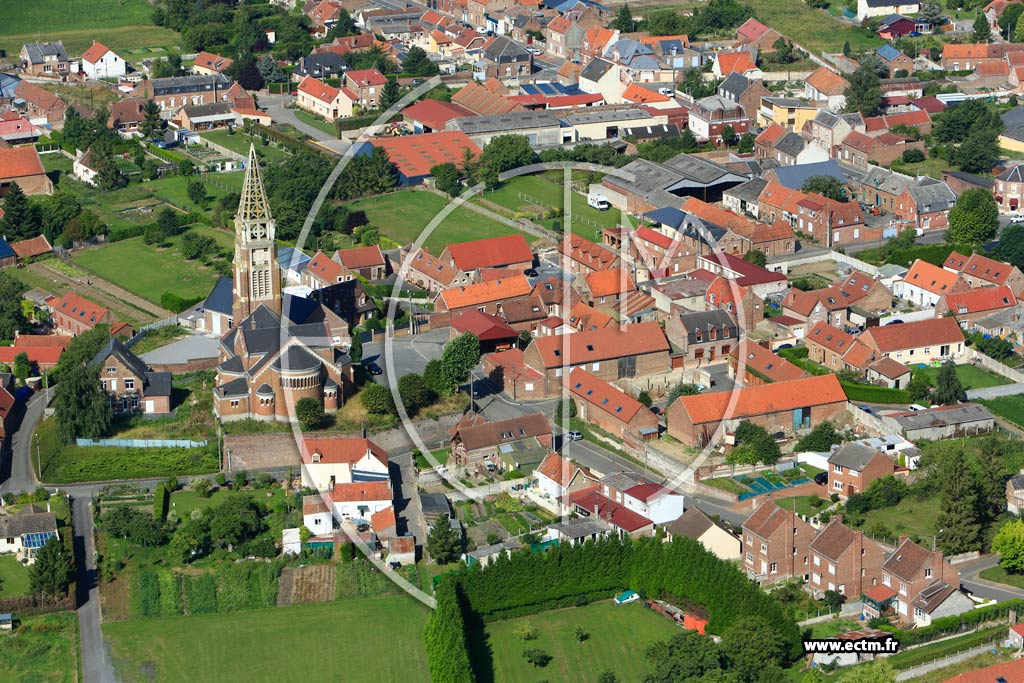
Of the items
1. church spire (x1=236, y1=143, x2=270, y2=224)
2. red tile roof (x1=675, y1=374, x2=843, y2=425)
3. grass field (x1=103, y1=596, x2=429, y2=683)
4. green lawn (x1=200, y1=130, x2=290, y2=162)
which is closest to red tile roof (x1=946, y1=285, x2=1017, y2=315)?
red tile roof (x1=675, y1=374, x2=843, y2=425)

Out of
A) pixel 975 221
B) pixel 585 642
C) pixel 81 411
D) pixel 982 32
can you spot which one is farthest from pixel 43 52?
pixel 585 642

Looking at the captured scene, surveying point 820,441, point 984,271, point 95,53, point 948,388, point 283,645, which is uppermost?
point 984,271

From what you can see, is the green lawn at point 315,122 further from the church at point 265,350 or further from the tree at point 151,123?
the church at point 265,350

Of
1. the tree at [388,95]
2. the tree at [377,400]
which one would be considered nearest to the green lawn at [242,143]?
the tree at [388,95]

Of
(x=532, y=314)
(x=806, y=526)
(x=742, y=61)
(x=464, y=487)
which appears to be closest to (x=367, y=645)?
(x=464, y=487)

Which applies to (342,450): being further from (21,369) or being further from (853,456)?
(853,456)

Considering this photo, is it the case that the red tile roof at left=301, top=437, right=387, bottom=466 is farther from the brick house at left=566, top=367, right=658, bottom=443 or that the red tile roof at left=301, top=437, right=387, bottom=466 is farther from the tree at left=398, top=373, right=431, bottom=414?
the brick house at left=566, top=367, right=658, bottom=443

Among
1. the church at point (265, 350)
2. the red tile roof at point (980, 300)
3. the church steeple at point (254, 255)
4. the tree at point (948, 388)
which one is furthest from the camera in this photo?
the red tile roof at point (980, 300)
